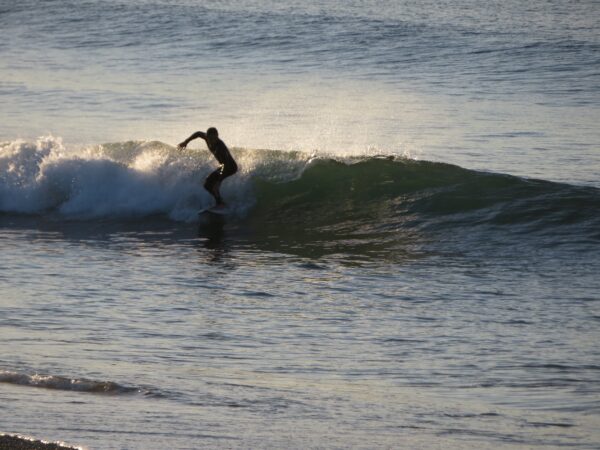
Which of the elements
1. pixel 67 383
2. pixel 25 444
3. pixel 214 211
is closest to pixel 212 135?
pixel 214 211

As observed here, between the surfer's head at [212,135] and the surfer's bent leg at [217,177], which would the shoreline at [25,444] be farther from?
the surfer's bent leg at [217,177]

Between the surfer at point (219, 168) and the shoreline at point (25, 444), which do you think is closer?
the shoreline at point (25, 444)

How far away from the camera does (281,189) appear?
17641 millimetres

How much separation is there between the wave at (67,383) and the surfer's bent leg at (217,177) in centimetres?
821

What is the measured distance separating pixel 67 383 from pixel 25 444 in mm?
1539

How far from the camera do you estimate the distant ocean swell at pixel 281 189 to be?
15.9m

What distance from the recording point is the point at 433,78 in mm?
28078

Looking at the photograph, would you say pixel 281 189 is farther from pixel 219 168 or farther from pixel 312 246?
pixel 312 246

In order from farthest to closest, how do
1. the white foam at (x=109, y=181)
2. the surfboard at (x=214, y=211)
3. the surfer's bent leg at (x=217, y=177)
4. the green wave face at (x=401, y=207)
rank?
the white foam at (x=109, y=181), the surfboard at (x=214, y=211), the surfer's bent leg at (x=217, y=177), the green wave face at (x=401, y=207)

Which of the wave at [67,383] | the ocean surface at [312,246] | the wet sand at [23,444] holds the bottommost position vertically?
the wet sand at [23,444]

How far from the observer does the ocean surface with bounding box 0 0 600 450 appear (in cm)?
768

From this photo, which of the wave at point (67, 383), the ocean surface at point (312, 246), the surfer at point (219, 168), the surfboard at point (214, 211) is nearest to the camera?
the ocean surface at point (312, 246)

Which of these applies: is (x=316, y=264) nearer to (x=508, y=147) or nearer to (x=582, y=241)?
(x=582, y=241)

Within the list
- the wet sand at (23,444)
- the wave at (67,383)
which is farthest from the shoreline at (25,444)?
the wave at (67,383)
